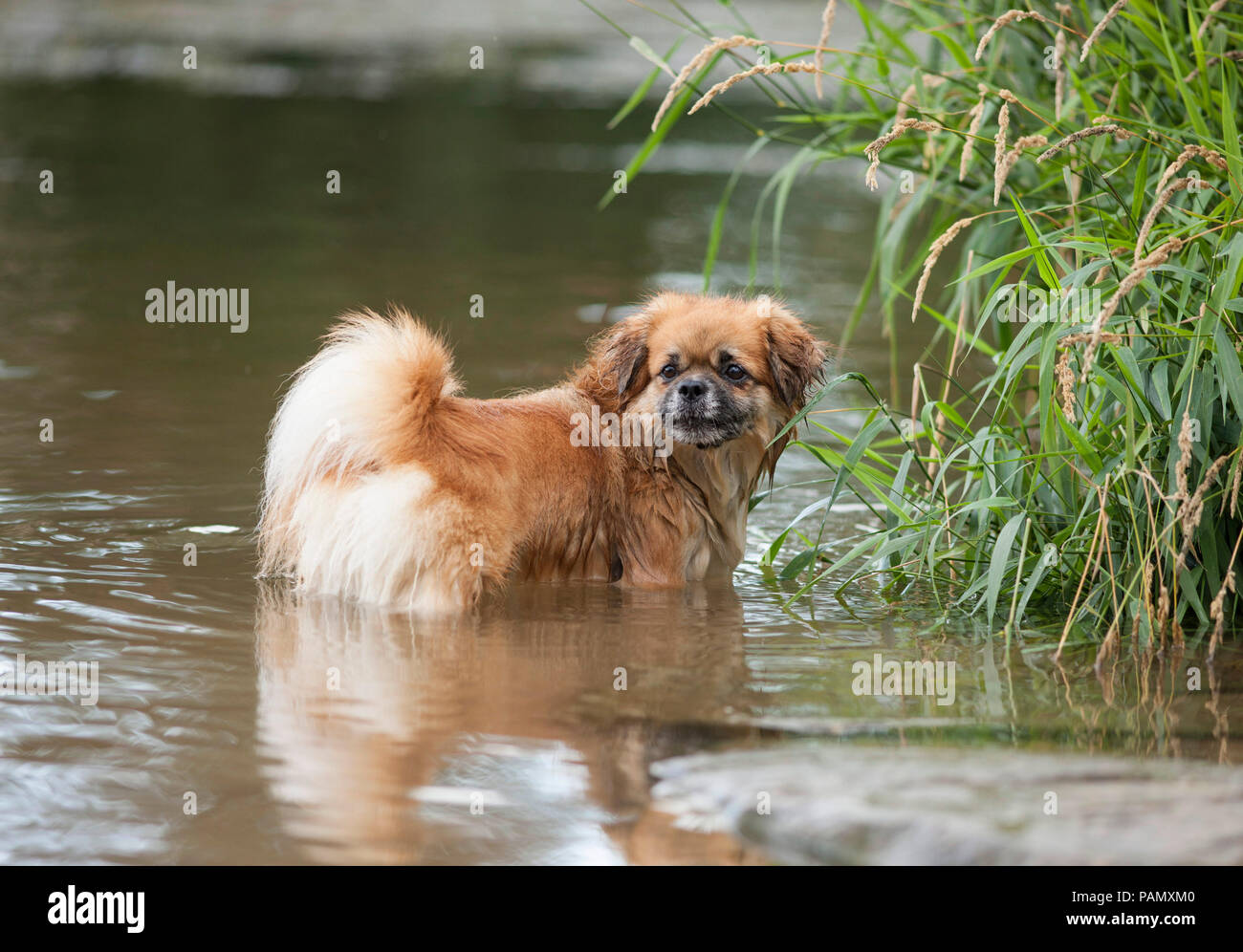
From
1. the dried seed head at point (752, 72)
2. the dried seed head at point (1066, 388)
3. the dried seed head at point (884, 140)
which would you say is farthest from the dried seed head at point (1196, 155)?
the dried seed head at point (752, 72)

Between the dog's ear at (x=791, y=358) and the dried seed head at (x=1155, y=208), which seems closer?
the dried seed head at (x=1155, y=208)

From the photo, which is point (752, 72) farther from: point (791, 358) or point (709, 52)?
point (791, 358)

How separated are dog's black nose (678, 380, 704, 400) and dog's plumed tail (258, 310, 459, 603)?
70 centimetres

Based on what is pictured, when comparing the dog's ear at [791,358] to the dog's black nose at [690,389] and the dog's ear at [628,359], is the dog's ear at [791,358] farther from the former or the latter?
the dog's ear at [628,359]

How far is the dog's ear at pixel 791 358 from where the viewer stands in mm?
4535

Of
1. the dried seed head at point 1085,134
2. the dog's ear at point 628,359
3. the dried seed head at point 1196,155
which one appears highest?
the dried seed head at point 1085,134

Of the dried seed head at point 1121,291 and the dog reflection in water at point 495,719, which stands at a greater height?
the dried seed head at point 1121,291

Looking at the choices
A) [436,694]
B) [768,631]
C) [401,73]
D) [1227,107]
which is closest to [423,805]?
[436,694]

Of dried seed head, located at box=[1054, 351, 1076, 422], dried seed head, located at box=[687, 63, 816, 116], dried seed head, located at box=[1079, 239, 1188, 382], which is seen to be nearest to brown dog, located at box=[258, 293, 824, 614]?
dried seed head, located at box=[687, 63, 816, 116]

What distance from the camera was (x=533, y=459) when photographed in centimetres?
436

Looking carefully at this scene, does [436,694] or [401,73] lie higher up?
[401,73]

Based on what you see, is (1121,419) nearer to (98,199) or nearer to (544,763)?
(544,763)

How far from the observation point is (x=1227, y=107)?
4156mm
